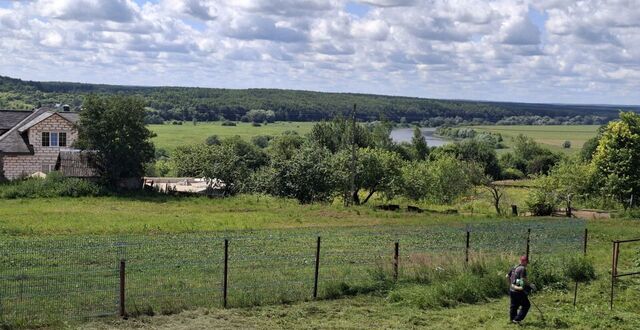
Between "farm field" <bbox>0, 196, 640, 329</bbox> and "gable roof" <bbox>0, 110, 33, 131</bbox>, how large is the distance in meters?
16.7

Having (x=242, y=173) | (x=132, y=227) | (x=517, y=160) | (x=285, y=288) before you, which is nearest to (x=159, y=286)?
(x=285, y=288)

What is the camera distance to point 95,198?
4681 centimetres

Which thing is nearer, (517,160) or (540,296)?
(540,296)

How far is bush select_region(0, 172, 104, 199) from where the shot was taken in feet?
149

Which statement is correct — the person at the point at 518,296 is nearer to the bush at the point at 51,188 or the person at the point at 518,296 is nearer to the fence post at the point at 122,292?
the fence post at the point at 122,292

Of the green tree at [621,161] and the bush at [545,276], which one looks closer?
the bush at [545,276]

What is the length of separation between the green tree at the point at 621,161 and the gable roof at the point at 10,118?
47.1 m

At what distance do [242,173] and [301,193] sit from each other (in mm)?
5946

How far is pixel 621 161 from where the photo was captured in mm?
50375

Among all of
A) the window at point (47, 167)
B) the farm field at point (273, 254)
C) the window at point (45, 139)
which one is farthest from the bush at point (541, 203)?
the window at point (45, 139)

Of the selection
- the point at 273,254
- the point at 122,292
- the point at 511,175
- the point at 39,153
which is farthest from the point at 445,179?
the point at 511,175

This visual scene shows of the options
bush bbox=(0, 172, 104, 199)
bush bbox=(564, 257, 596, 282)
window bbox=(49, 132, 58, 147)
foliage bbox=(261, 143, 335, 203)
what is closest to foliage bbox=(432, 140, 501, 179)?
foliage bbox=(261, 143, 335, 203)

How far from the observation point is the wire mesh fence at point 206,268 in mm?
15320

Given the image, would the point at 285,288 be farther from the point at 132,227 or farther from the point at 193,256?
the point at 132,227
